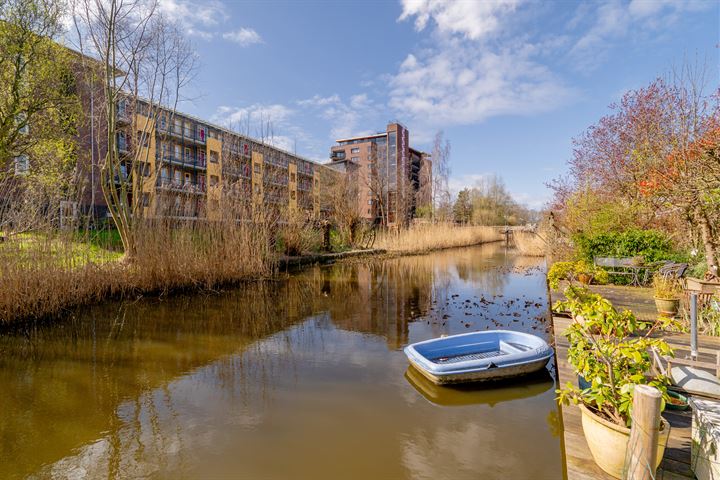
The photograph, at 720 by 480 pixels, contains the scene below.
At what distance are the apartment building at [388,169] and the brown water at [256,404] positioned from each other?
730 inches

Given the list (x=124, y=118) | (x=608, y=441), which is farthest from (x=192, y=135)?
(x=608, y=441)

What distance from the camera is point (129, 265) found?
9039 mm

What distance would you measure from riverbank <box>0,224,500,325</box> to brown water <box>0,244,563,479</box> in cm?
59

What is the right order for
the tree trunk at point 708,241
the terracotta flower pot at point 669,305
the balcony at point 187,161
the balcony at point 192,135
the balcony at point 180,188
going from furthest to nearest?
the balcony at point 192,135 < the balcony at point 187,161 < the balcony at point 180,188 < the tree trunk at point 708,241 < the terracotta flower pot at point 669,305

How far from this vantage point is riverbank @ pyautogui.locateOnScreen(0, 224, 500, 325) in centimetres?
663

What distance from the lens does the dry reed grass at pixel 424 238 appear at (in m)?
22.0

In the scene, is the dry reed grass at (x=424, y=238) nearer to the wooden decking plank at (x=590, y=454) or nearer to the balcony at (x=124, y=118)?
the balcony at (x=124, y=118)

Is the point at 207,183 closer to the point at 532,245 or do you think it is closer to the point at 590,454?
the point at 590,454

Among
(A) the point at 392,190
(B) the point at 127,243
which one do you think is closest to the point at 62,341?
(B) the point at 127,243

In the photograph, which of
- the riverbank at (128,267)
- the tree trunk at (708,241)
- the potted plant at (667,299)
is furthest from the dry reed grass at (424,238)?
the potted plant at (667,299)

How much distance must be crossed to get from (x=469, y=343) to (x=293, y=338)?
305cm

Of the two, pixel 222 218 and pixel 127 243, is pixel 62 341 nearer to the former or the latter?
pixel 127 243

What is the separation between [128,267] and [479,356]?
8565mm

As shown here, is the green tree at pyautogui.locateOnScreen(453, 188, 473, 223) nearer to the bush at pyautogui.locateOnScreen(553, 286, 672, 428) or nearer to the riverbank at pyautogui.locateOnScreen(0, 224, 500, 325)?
the riverbank at pyautogui.locateOnScreen(0, 224, 500, 325)
